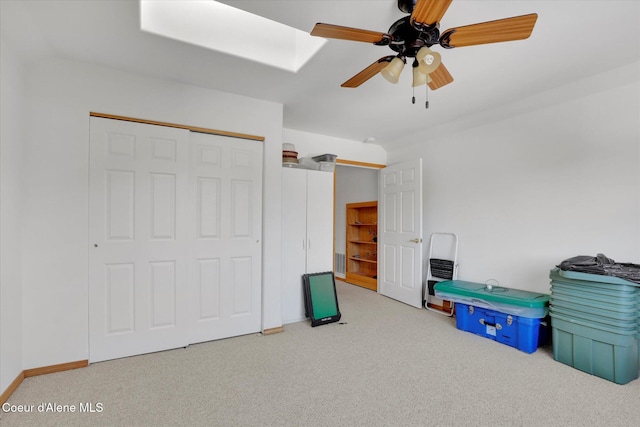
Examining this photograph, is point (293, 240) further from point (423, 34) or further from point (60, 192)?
point (423, 34)

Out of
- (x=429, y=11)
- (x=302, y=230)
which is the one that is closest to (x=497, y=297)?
(x=302, y=230)

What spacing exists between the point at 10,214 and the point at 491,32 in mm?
3286

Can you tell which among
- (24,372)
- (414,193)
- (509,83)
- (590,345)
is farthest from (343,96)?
(24,372)

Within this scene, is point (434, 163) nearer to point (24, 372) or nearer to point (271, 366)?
point (271, 366)

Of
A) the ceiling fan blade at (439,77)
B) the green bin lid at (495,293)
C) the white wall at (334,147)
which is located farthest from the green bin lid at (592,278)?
the white wall at (334,147)

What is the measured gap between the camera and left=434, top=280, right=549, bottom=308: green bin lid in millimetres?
2875

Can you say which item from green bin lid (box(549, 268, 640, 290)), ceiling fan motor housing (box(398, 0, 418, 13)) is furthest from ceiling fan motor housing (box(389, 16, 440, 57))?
green bin lid (box(549, 268, 640, 290))

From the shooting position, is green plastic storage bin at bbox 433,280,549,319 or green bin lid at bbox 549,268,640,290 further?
green plastic storage bin at bbox 433,280,549,319

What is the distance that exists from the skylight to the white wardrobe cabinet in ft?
4.71

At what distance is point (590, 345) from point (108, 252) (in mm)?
4161

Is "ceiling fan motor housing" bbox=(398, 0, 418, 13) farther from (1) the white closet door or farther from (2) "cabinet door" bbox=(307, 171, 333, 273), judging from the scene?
(2) "cabinet door" bbox=(307, 171, 333, 273)

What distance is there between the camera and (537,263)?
322cm

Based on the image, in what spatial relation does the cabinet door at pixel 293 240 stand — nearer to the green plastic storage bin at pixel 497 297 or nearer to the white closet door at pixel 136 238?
the white closet door at pixel 136 238

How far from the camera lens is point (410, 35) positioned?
1.64 m
